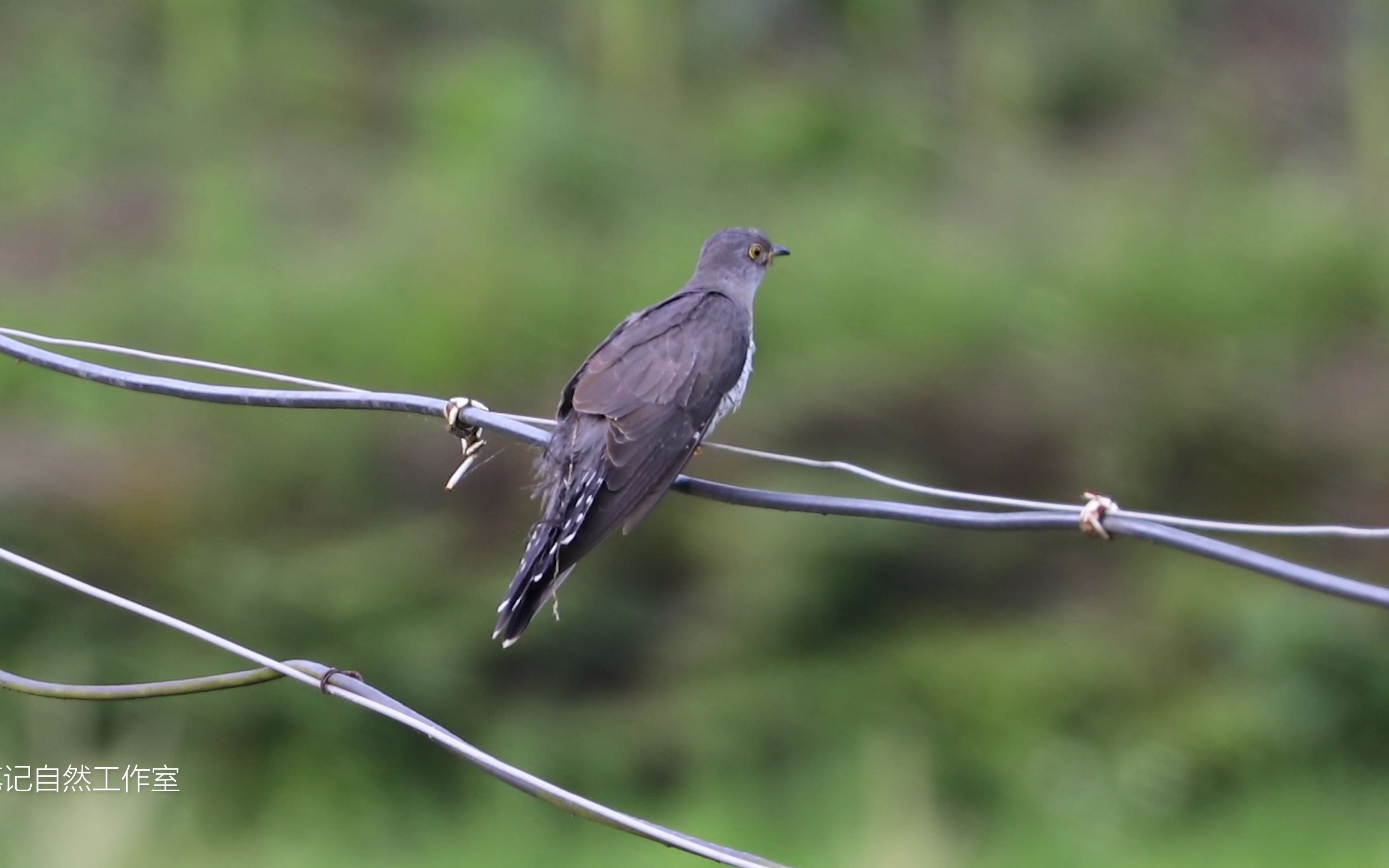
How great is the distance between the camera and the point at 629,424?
4625 millimetres

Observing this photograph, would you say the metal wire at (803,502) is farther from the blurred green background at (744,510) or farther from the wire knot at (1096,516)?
the blurred green background at (744,510)

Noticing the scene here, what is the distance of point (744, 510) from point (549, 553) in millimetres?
4970

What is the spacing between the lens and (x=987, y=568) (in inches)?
359

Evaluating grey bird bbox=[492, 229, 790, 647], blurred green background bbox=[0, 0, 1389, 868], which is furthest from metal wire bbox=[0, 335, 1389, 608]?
blurred green background bbox=[0, 0, 1389, 868]

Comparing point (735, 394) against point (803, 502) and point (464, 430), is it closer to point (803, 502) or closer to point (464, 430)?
point (464, 430)

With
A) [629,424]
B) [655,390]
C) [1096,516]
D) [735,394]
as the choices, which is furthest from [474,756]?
[735,394]

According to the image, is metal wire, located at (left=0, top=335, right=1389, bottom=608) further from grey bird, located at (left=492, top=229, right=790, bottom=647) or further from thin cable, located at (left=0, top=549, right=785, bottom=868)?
thin cable, located at (left=0, top=549, right=785, bottom=868)

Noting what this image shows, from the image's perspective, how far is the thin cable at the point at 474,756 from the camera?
112 inches

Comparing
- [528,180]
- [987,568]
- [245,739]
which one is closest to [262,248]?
[528,180]

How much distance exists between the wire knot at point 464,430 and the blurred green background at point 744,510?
3.81 meters

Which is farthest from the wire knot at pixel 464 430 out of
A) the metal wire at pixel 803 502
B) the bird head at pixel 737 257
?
the bird head at pixel 737 257

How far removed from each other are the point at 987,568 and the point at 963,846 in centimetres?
206

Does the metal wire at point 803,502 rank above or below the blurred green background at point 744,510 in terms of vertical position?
below

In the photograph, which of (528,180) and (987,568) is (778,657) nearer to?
(987,568)
